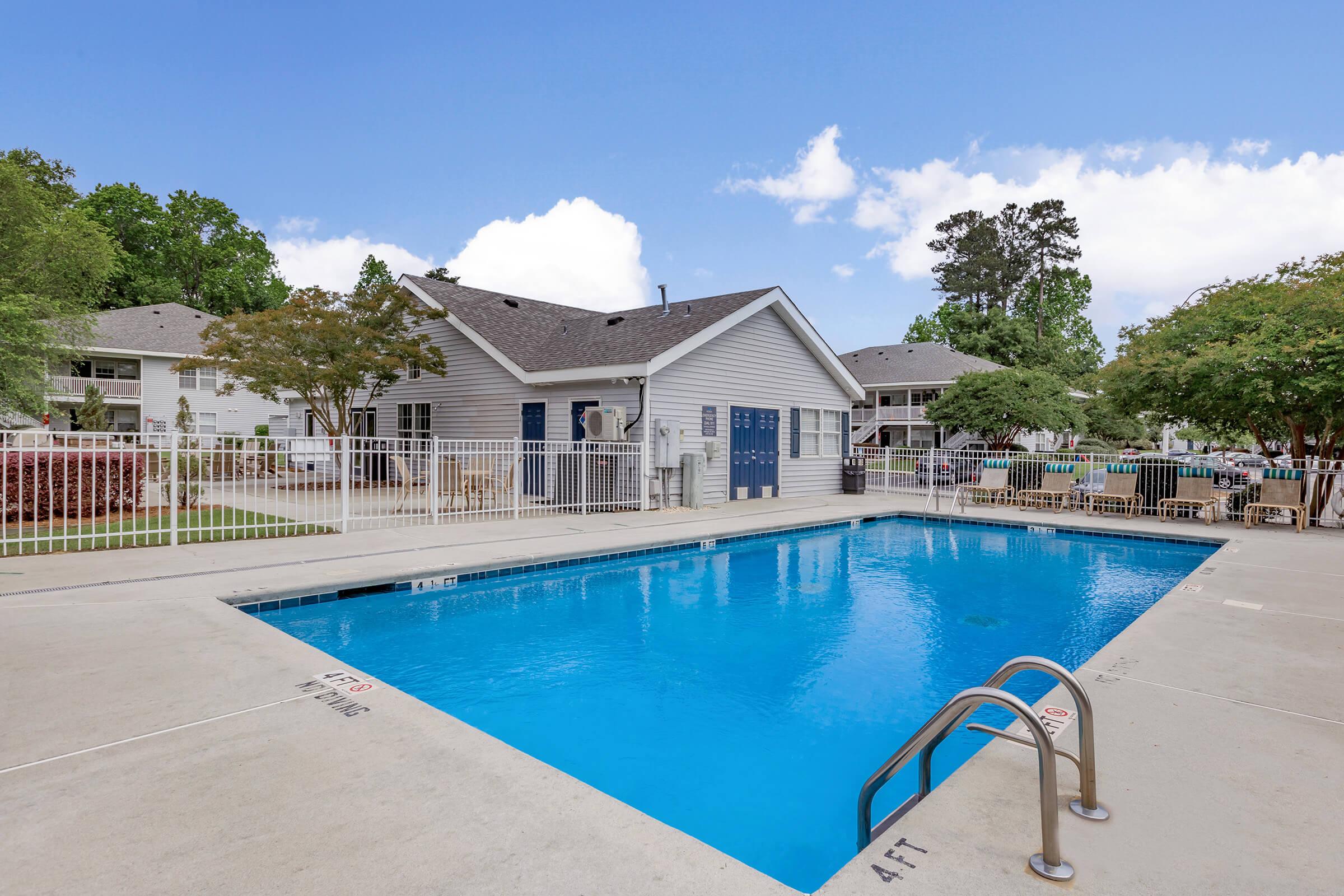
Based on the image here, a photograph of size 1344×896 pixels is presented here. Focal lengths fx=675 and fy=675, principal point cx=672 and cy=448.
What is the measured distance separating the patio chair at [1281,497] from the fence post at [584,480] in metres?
11.6

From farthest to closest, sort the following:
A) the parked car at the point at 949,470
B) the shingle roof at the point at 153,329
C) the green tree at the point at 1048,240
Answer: the green tree at the point at 1048,240
the shingle roof at the point at 153,329
the parked car at the point at 949,470

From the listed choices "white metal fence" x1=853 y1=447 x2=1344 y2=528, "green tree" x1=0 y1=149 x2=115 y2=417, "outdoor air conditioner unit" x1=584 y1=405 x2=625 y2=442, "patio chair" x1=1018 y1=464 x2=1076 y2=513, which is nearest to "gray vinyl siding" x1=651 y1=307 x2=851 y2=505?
"outdoor air conditioner unit" x1=584 y1=405 x2=625 y2=442

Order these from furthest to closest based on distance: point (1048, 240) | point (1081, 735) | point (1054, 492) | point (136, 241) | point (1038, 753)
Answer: point (1048, 240)
point (136, 241)
point (1054, 492)
point (1081, 735)
point (1038, 753)

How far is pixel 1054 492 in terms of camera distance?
14.2 meters

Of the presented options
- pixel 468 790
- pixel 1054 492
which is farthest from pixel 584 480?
pixel 468 790

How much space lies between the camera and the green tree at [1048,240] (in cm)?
4669

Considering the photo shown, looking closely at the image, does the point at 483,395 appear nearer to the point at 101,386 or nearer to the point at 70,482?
the point at 70,482

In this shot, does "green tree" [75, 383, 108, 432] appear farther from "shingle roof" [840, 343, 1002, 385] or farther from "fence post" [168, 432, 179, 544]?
"shingle roof" [840, 343, 1002, 385]

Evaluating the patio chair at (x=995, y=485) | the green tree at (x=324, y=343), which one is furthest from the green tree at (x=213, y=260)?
the patio chair at (x=995, y=485)

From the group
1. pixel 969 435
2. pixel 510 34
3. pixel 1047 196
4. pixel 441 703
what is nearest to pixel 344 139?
pixel 510 34

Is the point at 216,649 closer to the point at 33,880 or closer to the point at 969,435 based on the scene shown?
the point at 33,880

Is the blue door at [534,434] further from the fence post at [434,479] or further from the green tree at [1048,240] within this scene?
the green tree at [1048,240]

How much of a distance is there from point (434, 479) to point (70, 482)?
203 inches

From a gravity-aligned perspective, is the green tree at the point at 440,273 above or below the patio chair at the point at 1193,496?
above
